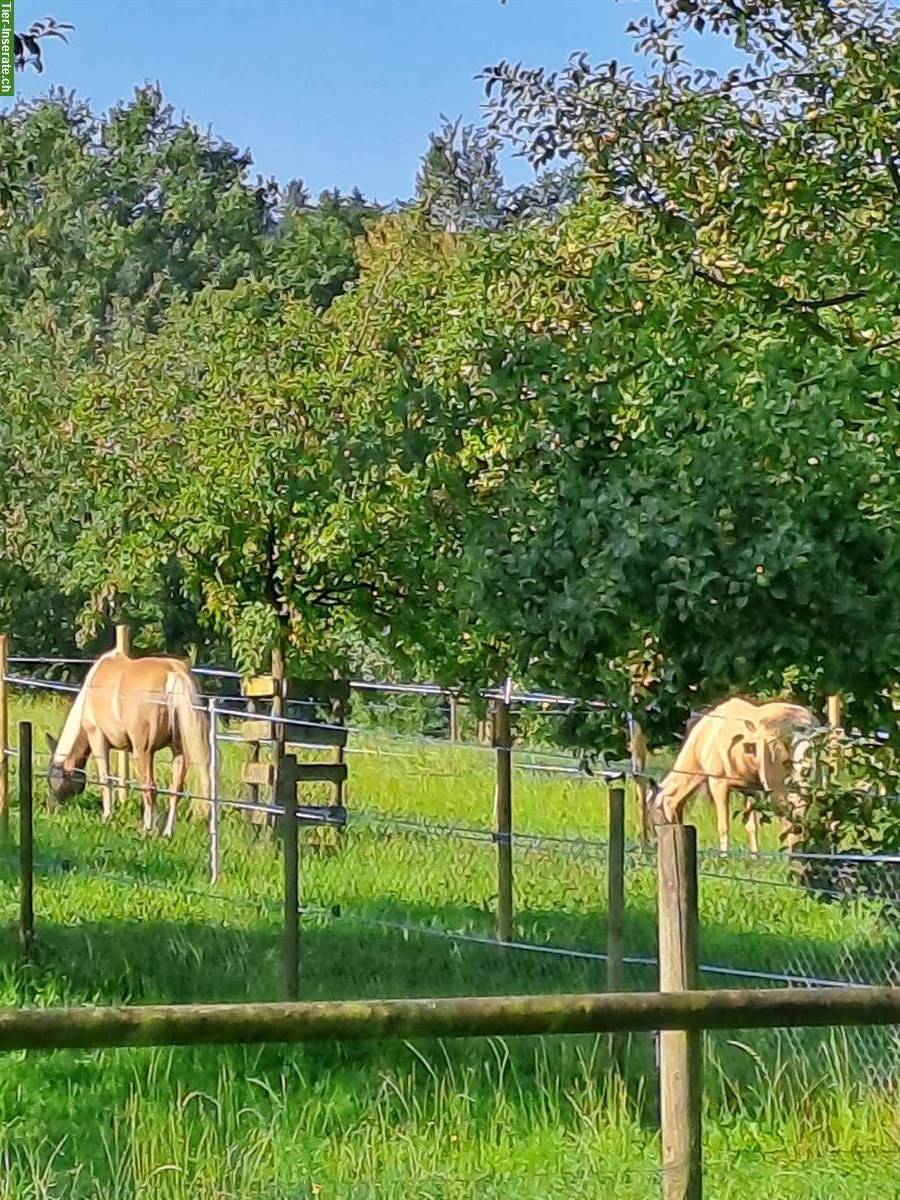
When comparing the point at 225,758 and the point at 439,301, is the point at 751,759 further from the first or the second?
the point at 225,758

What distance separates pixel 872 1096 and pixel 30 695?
2495 centimetres

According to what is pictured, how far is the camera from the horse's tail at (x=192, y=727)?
47.4 ft

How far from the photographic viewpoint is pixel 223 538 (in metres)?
14.3

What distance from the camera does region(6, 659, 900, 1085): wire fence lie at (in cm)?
795

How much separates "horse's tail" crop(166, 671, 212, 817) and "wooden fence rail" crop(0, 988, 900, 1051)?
11.3 m

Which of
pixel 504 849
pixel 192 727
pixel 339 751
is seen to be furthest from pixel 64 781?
pixel 504 849

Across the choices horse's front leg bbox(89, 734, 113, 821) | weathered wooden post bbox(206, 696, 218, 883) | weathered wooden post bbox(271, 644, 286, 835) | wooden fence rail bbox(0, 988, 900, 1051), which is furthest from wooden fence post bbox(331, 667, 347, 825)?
wooden fence rail bbox(0, 988, 900, 1051)

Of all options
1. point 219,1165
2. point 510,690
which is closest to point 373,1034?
point 219,1165

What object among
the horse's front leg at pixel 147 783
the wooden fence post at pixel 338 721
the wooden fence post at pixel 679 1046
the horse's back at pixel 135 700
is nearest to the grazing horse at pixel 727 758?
the wooden fence post at pixel 338 721

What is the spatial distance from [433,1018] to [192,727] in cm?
1184

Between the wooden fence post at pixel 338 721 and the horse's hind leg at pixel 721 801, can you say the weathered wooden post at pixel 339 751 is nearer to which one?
the wooden fence post at pixel 338 721

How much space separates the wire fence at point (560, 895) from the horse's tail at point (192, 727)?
521mm

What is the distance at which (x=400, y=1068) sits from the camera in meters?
6.91

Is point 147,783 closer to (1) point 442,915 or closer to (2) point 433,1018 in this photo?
(1) point 442,915
